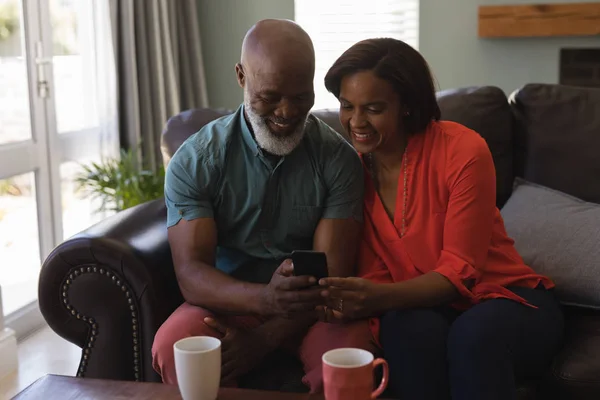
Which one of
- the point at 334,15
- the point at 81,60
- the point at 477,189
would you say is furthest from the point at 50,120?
the point at 477,189

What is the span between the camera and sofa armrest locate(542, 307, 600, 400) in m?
1.61

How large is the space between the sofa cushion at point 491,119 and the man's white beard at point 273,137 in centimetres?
68

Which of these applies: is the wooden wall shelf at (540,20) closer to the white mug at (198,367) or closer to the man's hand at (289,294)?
the man's hand at (289,294)

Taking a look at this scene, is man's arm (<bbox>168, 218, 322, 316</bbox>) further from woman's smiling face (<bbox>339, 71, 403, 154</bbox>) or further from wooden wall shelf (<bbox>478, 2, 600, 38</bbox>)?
wooden wall shelf (<bbox>478, 2, 600, 38</bbox>)

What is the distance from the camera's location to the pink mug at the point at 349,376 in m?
1.10

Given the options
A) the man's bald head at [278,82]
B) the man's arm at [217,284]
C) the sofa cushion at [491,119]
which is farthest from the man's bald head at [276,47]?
the sofa cushion at [491,119]

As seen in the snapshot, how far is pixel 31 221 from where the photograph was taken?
3.18m

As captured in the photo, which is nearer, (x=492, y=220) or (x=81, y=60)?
(x=492, y=220)

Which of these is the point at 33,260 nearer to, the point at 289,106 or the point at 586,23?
the point at 289,106

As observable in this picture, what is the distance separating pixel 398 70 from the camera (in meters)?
1.72

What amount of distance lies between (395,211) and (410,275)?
15cm

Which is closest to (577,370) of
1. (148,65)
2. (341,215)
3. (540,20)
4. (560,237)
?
(560,237)

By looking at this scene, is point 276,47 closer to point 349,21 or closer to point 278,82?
point 278,82

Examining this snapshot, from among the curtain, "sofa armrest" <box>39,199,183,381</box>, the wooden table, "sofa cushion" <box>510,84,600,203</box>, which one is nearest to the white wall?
the curtain
